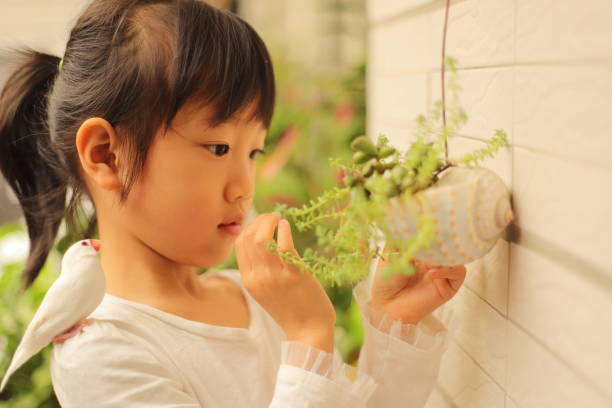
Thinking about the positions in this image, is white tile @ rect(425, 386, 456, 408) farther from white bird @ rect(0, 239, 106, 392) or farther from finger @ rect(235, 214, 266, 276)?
white bird @ rect(0, 239, 106, 392)

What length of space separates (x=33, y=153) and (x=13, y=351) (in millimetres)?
585

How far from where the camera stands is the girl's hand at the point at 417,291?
0.85 meters

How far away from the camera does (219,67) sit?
3.01 ft

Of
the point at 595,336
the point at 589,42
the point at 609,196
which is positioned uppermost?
the point at 589,42

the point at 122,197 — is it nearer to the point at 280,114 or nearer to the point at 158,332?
the point at 158,332

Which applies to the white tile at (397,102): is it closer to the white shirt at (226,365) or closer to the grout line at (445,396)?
the white shirt at (226,365)

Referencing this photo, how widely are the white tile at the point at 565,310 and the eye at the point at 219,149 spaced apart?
43 cm

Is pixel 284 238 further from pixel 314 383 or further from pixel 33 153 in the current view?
pixel 33 153

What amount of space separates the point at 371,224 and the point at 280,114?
1.09 metres

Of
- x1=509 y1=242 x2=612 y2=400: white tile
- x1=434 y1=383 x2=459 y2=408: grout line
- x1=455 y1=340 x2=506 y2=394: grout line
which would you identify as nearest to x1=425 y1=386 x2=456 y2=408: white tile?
x1=434 y1=383 x2=459 y2=408: grout line

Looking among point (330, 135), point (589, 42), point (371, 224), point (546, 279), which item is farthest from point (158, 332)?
point (330, 135)

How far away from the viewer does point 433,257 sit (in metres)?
0.69

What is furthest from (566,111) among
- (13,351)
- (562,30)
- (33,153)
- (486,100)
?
(13,351)

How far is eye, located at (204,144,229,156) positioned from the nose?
0.03 m
